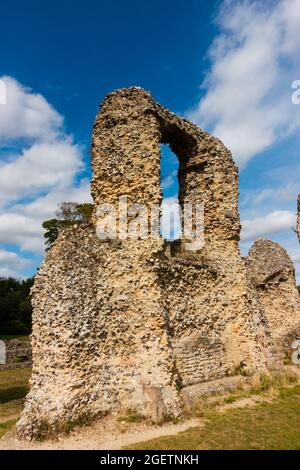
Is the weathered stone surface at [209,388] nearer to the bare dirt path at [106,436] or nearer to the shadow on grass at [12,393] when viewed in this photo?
the bare dirt path at [106,436]

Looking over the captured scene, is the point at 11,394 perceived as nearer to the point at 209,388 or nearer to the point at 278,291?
the point at 209,388

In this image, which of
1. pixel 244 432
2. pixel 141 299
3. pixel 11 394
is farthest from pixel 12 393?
pixel 244 432

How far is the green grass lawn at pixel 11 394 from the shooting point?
9.77m

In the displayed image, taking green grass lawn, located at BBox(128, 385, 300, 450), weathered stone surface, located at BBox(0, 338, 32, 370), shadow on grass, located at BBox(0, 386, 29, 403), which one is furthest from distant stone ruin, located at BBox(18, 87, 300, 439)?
weathered stone surface, located at BBox(0, 338, 32, 370)

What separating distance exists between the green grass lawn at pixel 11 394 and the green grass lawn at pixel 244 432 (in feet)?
12.4

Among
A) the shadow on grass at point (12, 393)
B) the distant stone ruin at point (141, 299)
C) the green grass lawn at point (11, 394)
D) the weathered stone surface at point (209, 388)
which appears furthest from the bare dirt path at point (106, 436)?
the shadow on grass at point (12, 393)

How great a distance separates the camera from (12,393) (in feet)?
46.4

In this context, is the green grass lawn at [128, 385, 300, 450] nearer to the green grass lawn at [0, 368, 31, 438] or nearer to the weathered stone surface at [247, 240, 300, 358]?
the green grass lawn at [0, 368, 31, 438]

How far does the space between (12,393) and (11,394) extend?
0.19 m

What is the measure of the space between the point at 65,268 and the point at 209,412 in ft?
14.4

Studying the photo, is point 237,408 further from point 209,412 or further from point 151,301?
point 151,301

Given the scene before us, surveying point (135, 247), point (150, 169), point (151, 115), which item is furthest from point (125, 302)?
point (151, 115)

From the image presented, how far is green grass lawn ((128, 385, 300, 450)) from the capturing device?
703 cm

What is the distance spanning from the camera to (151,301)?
9477 mm
